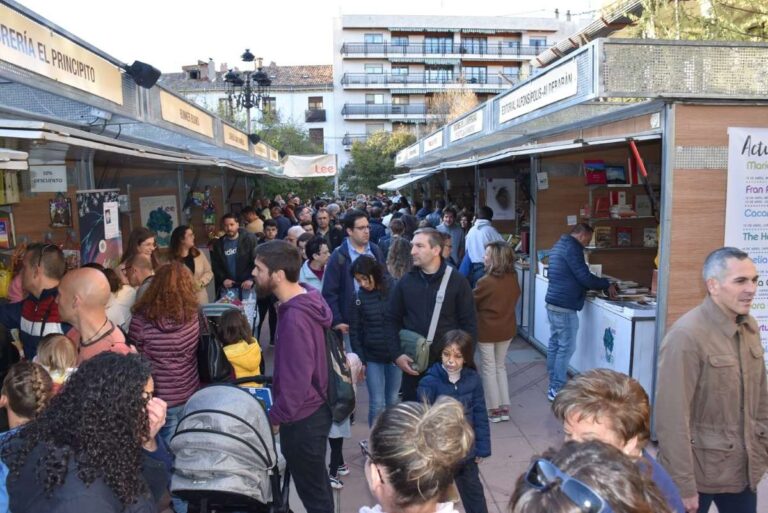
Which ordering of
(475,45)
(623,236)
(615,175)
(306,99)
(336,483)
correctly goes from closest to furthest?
(336,483)
(615,175)
(623,236)
(306,99)
(475,45)

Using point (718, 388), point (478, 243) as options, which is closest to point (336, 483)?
point (718, 388)

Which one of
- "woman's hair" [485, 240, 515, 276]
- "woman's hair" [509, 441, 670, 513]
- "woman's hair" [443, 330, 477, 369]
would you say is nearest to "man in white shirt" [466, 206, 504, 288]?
"woman's hair" [485, 240, 515, 276]

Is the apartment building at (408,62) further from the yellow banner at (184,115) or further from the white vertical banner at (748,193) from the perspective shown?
the white vertical banner at (748,193)

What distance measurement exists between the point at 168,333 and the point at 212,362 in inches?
13.1

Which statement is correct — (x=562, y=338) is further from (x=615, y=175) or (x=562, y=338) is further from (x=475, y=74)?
(x=475, y=74)

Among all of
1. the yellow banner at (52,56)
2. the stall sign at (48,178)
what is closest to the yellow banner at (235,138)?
the stall sign at (48,178)

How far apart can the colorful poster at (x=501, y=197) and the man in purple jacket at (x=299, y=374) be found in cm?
789

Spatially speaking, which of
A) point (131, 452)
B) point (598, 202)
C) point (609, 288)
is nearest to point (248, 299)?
point (609, 288)

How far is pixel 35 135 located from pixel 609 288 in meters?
4.98

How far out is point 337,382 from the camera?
3.36 metres

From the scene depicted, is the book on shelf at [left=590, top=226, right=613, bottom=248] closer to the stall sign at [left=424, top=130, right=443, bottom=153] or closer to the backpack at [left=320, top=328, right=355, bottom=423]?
the stall sign at [left=424, top=130, right=443, bottom=153]

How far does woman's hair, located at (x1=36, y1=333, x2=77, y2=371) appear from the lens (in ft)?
10.3

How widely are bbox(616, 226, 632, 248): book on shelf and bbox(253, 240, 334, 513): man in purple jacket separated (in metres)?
5.70

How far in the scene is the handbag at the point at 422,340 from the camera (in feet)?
13.7
